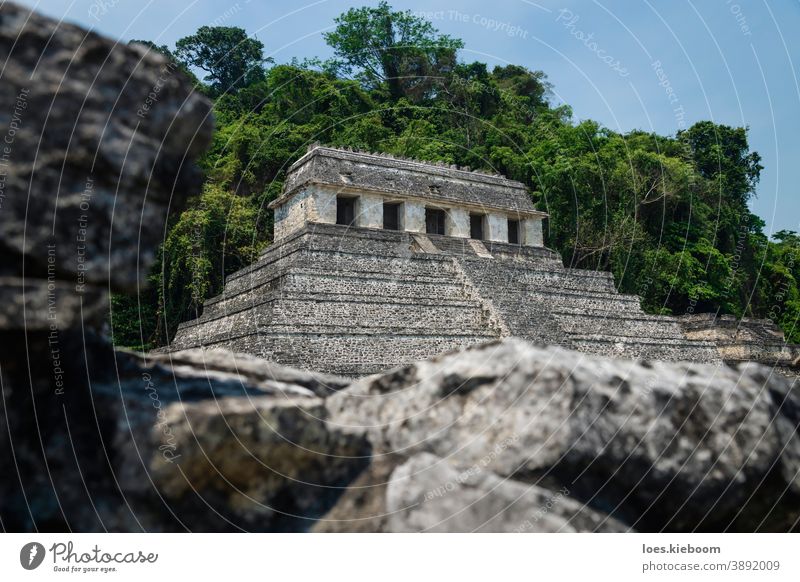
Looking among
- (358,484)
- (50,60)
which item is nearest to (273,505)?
(358,484)

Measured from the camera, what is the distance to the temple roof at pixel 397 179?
24578 mm

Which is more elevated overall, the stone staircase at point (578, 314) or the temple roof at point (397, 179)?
the temple roof at point (397, 179)

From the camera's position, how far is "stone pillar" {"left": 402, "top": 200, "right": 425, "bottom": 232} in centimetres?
2548

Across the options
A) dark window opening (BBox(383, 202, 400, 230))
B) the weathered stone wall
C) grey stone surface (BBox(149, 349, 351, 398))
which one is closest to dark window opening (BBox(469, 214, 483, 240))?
dark window opening (BBox(383, 202, 400, 230))

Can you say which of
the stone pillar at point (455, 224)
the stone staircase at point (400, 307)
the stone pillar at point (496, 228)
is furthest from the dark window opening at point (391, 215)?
the stone pillar at point (496, 228)

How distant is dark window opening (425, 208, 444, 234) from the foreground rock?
24.9 m

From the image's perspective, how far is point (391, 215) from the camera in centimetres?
2606

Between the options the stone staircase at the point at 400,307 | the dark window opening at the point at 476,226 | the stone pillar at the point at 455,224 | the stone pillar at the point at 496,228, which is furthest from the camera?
the dark window opening at the point at 476,226

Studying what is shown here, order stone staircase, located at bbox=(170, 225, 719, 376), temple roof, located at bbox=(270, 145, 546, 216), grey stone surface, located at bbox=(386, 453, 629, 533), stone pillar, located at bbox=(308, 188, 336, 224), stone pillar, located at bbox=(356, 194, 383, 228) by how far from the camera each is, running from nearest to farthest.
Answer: grey stone surface, located at bbox=(386, 453, 629, 533), stone staircase, located at bbox=(170, 225, 719, 376), stone pillar, located at bbox=(308, 188, 336, 224), temple roof, located at bbox=(270, 145, 546, 216), stone pillar, located at bbox=(356, 194, 383, 228)

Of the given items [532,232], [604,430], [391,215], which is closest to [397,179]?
[391,215]

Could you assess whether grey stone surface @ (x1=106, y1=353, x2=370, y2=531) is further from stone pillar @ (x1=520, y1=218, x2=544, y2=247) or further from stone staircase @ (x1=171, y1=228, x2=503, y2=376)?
stone pillar @ (x1=520, y1=218, x2=544, y2=247)

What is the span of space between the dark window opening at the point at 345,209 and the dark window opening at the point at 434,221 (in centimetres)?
317
